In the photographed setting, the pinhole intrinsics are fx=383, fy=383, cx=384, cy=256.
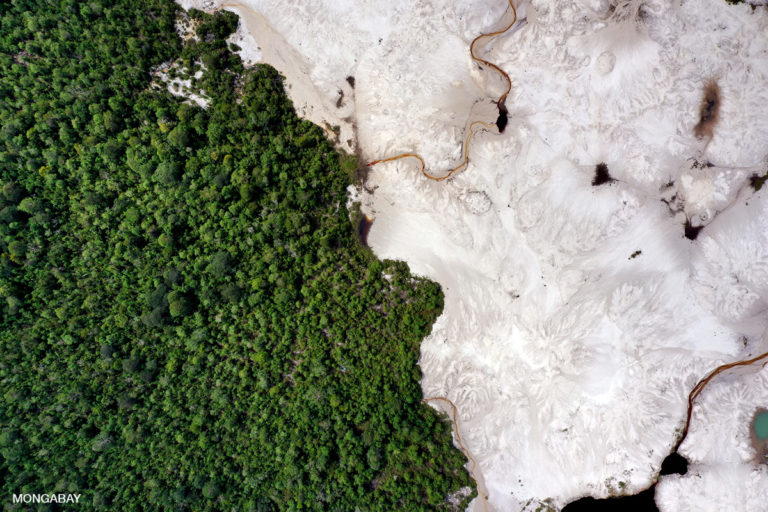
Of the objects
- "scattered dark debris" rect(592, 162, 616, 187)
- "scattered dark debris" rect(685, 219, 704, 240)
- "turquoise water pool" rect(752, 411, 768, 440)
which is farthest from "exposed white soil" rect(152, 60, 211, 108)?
"turquoise water pool" rect(752, 411, 768, 440)

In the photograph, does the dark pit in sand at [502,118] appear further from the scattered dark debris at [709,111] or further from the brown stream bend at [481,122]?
the scattered dark debris at [709,111]

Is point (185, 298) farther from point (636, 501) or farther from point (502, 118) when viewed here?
point (636, 501)

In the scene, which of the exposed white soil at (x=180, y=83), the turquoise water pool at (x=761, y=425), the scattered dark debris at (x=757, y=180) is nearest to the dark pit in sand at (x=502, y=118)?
the scattered dark debris at (x=757, y=180)

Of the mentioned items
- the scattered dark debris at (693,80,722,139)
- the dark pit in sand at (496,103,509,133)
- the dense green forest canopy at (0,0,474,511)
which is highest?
the scattered dark debris at (693,80,722,139)

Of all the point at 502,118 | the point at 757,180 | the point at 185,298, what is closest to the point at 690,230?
the point at 757,180

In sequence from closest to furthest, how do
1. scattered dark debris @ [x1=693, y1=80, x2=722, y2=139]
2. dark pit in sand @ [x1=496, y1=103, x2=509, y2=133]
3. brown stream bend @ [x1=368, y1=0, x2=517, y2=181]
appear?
scattered dark debris @ [x1=693, y1=80, x2=722, y2=139] < brown stream bend @ [x1=368, y1=0, x2=517, y2=181] < dark pit in sand @ [x1=496, y1=103, x2=509, y2=133]

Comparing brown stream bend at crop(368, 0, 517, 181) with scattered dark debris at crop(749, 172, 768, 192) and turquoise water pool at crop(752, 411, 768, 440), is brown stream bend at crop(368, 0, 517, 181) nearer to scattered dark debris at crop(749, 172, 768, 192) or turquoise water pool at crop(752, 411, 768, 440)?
scattered dark debris at crop(749, 172, 768, 192)

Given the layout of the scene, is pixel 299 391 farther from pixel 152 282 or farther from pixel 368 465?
pixel 152 282

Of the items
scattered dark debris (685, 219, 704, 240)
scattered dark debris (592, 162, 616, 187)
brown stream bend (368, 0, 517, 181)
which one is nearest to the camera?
scattered dark debris (685, 219, 704, 240)
